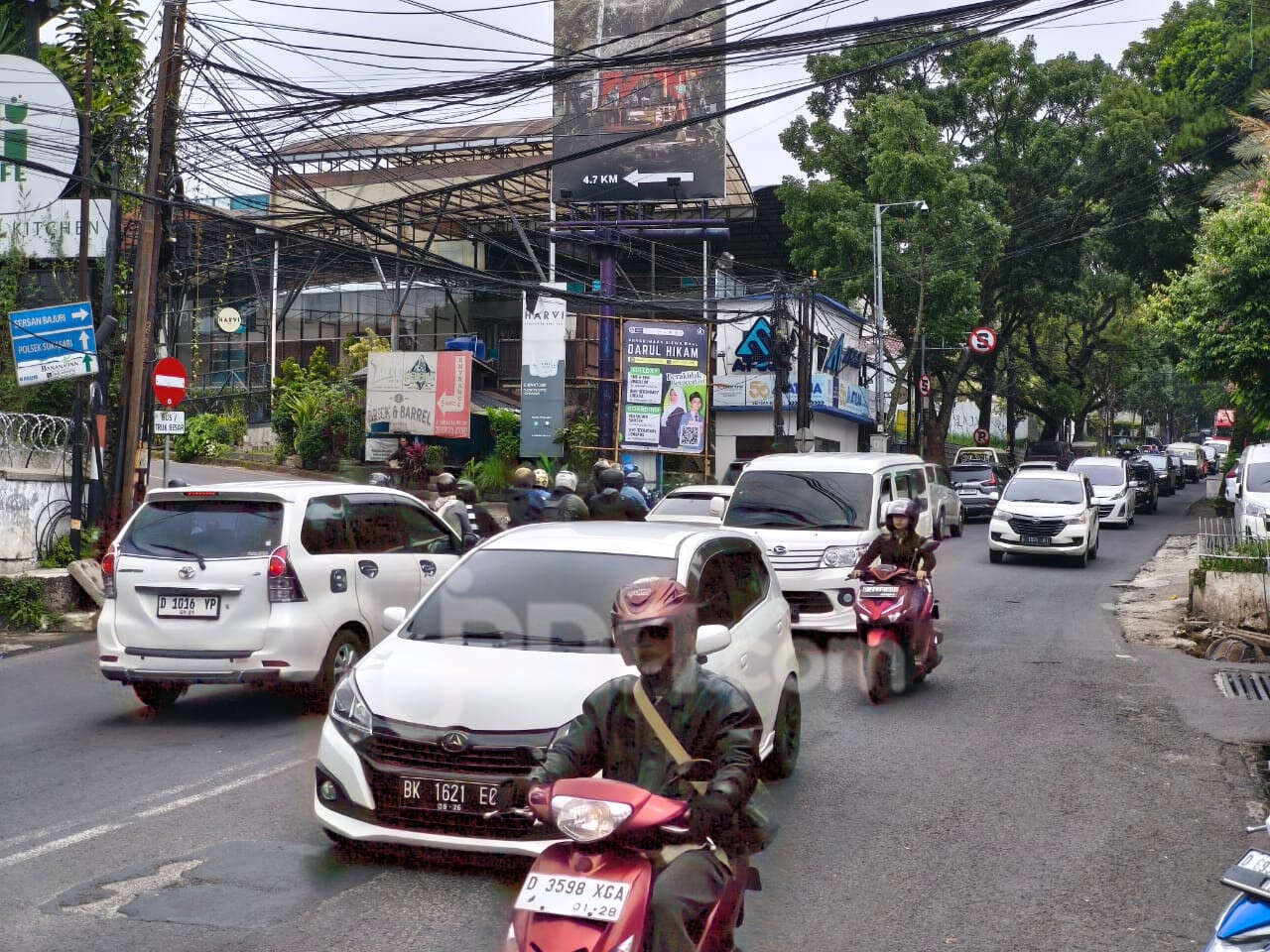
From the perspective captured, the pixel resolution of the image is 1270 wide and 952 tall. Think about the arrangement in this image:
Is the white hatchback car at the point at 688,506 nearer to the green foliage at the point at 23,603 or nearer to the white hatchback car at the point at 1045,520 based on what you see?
the white hatchback car at the point at 1045,520

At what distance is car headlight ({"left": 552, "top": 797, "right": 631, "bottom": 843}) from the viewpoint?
130 inches

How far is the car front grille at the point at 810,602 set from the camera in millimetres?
13336

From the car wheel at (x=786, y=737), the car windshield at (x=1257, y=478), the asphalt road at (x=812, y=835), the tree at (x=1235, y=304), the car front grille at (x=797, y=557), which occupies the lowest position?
the asphalt road at (x=812, y=835)

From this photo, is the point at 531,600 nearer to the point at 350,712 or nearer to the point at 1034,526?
the point at 350,712

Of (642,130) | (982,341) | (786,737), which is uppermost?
(642,130)

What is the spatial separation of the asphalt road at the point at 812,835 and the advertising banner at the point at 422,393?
23579 millimetres

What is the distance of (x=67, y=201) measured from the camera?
2088cm

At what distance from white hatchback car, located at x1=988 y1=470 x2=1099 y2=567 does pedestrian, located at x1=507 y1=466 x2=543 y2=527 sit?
1093 centimetres

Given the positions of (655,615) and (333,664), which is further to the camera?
(333,664)

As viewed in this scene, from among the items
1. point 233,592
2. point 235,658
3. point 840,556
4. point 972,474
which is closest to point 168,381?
point 233,592

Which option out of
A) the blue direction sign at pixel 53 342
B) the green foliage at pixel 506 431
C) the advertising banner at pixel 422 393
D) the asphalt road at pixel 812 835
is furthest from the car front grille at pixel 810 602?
the green foliage at pixel 506 431

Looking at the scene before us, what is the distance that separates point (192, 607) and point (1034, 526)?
1668 cm

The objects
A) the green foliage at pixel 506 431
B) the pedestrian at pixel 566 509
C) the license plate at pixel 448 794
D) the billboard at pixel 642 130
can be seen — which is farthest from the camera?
the billboard at pixel 642 130

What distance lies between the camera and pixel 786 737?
7.66 m
